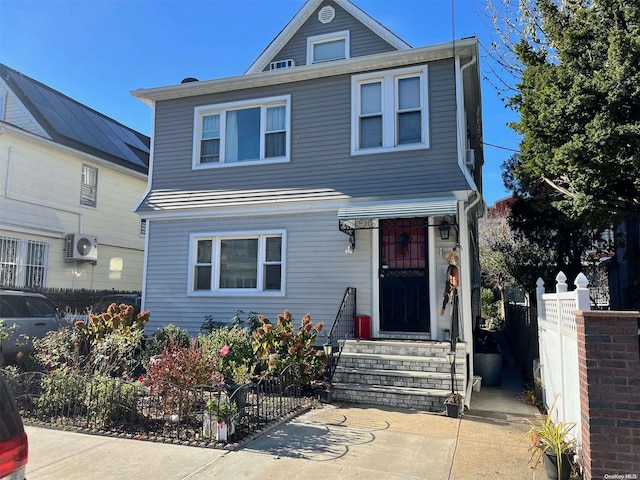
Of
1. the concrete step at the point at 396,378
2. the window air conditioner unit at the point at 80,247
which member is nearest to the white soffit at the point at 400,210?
the concrete step at the point at 396,378

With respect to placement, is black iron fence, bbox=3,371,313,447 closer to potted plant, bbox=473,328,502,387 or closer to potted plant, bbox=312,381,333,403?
potted plant, bbox=312,381,333,403

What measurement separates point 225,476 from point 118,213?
14475 millimetres

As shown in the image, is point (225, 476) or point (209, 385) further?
point (209, 385)

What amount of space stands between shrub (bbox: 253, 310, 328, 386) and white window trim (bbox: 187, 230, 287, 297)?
209 cm

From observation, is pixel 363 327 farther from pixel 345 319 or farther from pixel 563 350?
pixel 563 350

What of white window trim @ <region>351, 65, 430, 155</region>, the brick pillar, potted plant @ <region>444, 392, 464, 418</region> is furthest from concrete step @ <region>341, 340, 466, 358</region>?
the brick pillar

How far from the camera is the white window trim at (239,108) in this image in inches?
400

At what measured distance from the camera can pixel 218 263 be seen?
10438mm

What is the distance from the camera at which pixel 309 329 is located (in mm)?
7773

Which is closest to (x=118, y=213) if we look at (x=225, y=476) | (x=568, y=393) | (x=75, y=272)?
(x=75, y=272)

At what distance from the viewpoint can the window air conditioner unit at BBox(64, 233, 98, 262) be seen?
14422mm

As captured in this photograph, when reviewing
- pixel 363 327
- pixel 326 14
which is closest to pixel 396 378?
pixel 363 327

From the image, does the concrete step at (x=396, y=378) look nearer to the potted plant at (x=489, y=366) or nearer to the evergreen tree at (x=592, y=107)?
the potted plant at (x=489, y=366)

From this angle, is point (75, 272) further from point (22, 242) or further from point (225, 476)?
point (225, 476)
